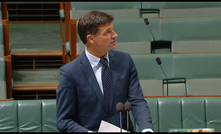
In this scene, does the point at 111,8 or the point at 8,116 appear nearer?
the point at 8,116

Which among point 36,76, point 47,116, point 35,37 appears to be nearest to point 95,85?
point 47,116

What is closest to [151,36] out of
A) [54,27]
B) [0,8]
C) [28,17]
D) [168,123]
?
[168,123]

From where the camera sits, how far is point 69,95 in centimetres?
46

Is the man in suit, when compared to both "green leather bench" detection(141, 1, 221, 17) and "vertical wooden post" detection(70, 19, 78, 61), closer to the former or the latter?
"vertical wooden post" detection(70, 19, 78, 61)

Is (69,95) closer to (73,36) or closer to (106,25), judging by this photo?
(106,25)

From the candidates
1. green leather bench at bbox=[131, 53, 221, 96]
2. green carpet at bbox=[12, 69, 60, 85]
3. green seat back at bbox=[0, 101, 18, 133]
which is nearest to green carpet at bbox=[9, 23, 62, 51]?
green carpet at bbox=[12, 69, 60, 85]

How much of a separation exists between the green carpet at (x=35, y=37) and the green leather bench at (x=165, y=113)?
A: 0.74 m

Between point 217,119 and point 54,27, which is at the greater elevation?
point 54,27

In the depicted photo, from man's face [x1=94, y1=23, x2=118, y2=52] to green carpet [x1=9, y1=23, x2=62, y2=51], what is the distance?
3.29 feet

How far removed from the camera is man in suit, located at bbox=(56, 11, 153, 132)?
0.46 metres

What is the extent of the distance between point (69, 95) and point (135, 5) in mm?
940

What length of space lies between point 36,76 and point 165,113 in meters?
0.66

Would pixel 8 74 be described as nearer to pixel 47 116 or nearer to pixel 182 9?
pixel 47 116

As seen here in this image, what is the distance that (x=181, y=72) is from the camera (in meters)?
1.00
